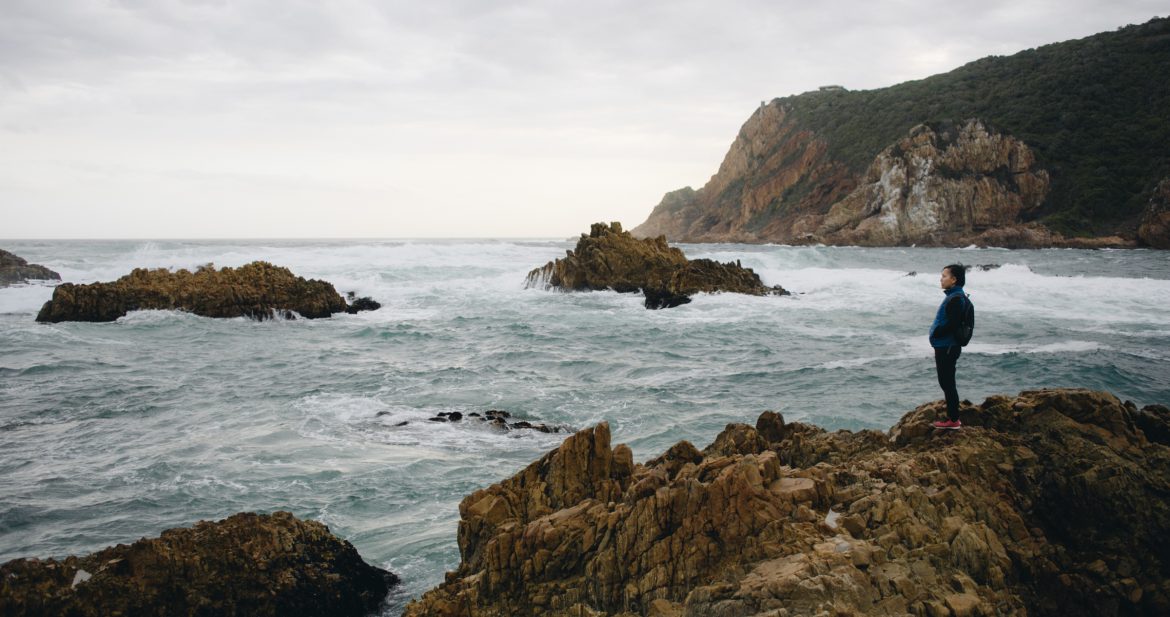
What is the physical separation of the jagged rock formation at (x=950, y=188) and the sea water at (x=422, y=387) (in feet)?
160

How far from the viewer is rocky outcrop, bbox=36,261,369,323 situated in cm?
2159

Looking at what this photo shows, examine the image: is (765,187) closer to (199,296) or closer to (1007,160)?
(1007,160)

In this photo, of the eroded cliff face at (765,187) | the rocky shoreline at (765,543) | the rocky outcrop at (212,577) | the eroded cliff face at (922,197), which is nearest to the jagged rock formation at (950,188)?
the eroded cliff face at (922,197)

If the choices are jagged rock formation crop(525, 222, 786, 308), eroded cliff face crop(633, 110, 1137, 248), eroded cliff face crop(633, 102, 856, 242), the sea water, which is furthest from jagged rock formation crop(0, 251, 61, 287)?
eroded cliff face crop(633, 102, 856, 242)

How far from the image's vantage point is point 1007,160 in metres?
72.7

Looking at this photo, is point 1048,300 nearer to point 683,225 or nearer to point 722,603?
point 722,603

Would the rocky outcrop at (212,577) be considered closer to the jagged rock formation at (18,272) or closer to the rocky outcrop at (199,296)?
the rocky outcrop at (199,296)

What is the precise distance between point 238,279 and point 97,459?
15745 millimetres

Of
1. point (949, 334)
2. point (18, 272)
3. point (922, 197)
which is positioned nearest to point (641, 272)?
point (949, 334)

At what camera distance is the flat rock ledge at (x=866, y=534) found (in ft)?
12.4

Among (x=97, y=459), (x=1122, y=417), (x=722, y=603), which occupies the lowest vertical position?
(x=97, y=459)

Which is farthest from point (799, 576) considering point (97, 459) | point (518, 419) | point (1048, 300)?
point (1048, 300)

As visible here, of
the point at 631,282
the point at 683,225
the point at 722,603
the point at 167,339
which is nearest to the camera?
the point at 722,603

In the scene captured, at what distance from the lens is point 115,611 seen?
456 cm
